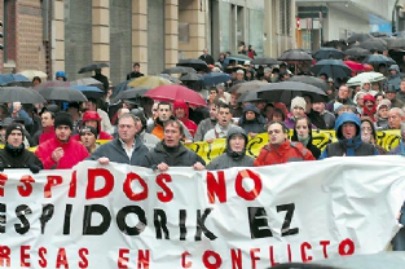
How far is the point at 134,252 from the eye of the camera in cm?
1263

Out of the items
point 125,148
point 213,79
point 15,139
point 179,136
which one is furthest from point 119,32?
point 179,136

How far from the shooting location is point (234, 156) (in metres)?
13.4

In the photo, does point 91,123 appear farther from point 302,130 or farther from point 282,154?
point 282,154

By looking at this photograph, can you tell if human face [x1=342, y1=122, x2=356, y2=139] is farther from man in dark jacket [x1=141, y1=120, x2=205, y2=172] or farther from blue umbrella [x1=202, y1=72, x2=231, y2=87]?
blue umbrella [x1=202, y1=72, x2=231, y2=87]

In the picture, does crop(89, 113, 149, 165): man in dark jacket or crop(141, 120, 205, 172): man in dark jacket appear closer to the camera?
crop(141, 120, 205, 172): man in dark jacket

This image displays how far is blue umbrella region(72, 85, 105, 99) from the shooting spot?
23.0 meters

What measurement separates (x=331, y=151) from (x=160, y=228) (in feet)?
6.32

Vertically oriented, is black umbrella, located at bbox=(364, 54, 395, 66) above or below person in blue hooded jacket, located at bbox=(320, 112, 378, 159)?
above

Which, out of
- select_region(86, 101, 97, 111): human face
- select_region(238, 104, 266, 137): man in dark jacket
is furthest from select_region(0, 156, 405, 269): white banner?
select_region(86, 101, 97, 111): human face

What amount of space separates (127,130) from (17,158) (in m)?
1.06

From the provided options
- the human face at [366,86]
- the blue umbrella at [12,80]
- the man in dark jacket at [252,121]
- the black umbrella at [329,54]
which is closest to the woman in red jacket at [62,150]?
the man in dark jacket at [252,121]

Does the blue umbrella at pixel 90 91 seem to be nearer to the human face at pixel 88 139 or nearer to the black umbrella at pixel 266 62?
the human face at pixel 88 139

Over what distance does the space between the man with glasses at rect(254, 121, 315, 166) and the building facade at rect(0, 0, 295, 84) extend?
576 inches

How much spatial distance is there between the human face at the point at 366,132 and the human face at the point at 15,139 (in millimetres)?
3366
